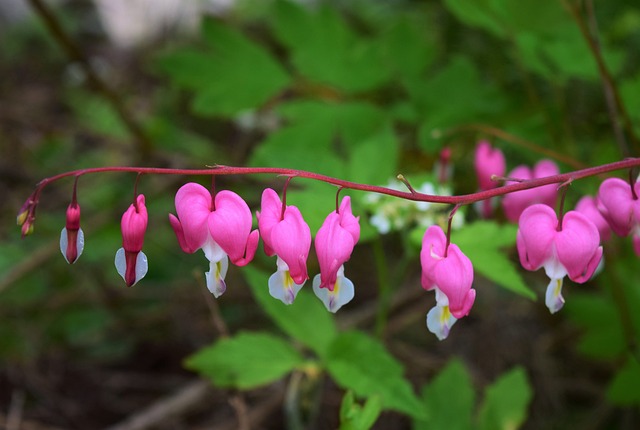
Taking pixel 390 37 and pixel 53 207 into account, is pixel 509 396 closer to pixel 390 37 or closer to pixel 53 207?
pixel 390 37

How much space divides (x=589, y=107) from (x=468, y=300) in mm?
2153

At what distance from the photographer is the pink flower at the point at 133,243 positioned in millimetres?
1349

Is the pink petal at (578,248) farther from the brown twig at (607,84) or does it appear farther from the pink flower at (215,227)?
the brown twig at (607,84)

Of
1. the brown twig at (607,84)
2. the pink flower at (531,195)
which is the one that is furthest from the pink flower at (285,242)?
the brown twig at (607,84)

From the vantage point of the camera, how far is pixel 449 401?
2.06 metres

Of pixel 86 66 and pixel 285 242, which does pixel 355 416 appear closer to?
pixel 285 242

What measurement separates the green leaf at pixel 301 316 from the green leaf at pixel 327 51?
1.00m

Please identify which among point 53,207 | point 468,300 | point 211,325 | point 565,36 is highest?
point 468,300

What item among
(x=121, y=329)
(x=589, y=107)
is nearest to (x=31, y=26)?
(x=121, y=329)

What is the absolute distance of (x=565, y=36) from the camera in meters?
2.63

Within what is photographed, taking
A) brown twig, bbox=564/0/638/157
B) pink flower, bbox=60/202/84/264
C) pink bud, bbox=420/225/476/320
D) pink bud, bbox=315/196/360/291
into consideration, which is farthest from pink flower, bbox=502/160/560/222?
pink flower, bbox=60/202/84/264

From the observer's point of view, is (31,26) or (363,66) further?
(31,26)

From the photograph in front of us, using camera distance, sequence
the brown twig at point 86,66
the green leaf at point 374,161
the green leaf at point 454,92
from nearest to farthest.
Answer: the green leaf at point 374,161 → the green leaf at point 454,92 → the brown twig at point 86,66

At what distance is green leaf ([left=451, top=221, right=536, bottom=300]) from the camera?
170cm
